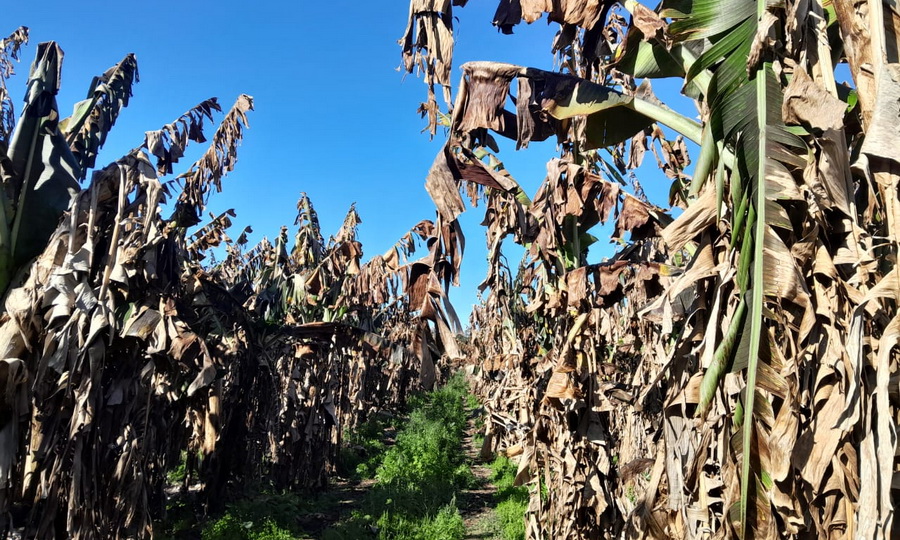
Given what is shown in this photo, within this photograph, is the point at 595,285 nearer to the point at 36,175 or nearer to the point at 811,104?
the point at 811,104

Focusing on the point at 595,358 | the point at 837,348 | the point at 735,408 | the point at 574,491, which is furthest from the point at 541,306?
the point at 837,348

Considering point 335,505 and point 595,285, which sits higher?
point 595,285

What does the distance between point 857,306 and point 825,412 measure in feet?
1.24

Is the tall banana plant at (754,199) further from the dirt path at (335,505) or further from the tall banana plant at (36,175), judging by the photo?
the dirt path at (335,505)

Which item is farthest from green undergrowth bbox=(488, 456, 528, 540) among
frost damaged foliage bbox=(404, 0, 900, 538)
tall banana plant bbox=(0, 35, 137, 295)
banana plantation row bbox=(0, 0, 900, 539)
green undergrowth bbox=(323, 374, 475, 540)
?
tall banana plant bbox=(0, 35, 137, 295)

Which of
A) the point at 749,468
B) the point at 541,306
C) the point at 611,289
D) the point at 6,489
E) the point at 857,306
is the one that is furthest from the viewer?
the point at 541,306

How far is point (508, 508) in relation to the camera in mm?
8156

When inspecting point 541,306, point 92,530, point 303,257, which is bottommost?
point 92,530

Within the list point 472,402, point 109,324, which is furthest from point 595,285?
point 472,402

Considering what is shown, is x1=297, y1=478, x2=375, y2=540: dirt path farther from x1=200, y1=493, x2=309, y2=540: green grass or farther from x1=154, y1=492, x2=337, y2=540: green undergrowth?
x1=200, y1=493, x2=309, y2=540: green grass

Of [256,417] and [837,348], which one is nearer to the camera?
[837,348]

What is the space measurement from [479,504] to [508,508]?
54.2 inches

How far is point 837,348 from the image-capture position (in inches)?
71.8

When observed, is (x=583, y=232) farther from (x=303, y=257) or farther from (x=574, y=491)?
(x=303, y=257)
